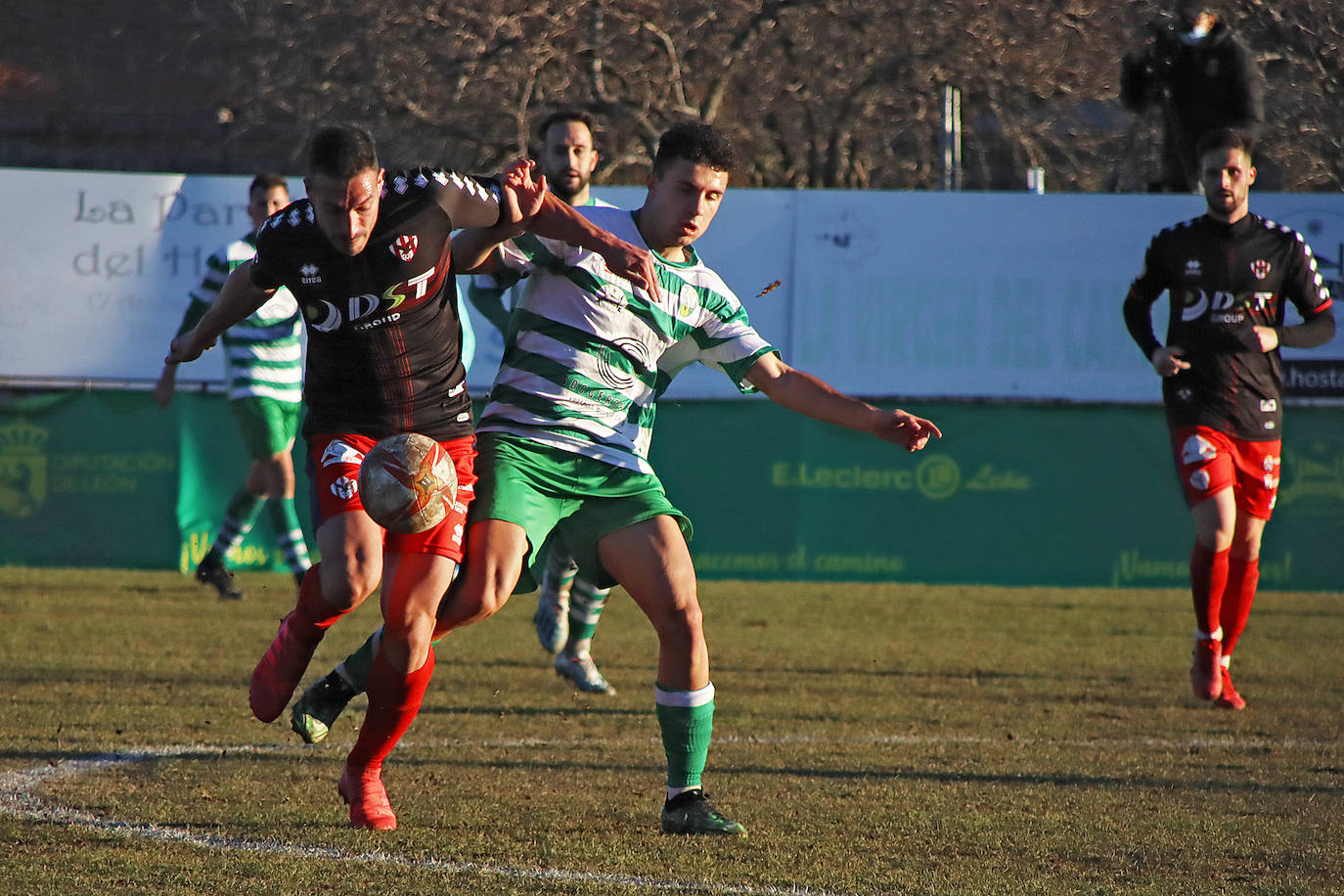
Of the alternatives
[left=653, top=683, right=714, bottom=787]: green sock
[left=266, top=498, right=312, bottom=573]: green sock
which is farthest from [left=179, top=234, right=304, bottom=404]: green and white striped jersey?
[left=653, top=683, right=714, bottom=787]: green sock

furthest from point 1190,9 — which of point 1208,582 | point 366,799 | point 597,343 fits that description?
point 366,799

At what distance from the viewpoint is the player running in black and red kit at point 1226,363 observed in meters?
7.12

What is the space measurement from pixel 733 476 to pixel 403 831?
772cm

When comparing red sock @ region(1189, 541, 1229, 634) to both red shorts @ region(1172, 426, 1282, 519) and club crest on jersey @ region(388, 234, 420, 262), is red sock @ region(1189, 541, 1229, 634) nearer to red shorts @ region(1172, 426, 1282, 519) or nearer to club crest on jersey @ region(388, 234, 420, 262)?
red shorts @ region(1172, 426, 1282, 519)

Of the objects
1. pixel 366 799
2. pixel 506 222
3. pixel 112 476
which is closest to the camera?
pixel 366 799

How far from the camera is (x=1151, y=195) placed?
→ 1218 cm

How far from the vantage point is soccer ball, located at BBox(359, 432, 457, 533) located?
419 centimetres

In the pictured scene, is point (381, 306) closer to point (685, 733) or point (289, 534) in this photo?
point (685, 733)

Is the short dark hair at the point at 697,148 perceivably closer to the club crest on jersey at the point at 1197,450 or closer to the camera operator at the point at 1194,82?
the club crest on jersey at the point at 1197,450

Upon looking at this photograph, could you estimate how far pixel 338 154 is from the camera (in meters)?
4.21

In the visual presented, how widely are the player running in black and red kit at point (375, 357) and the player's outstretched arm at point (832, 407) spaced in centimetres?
52

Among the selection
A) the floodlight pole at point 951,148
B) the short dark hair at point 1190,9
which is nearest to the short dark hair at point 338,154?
the floodlight pole at point 951,148

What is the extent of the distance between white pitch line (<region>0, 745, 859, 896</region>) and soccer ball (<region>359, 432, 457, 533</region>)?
0.86m

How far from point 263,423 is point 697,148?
5.60 m
